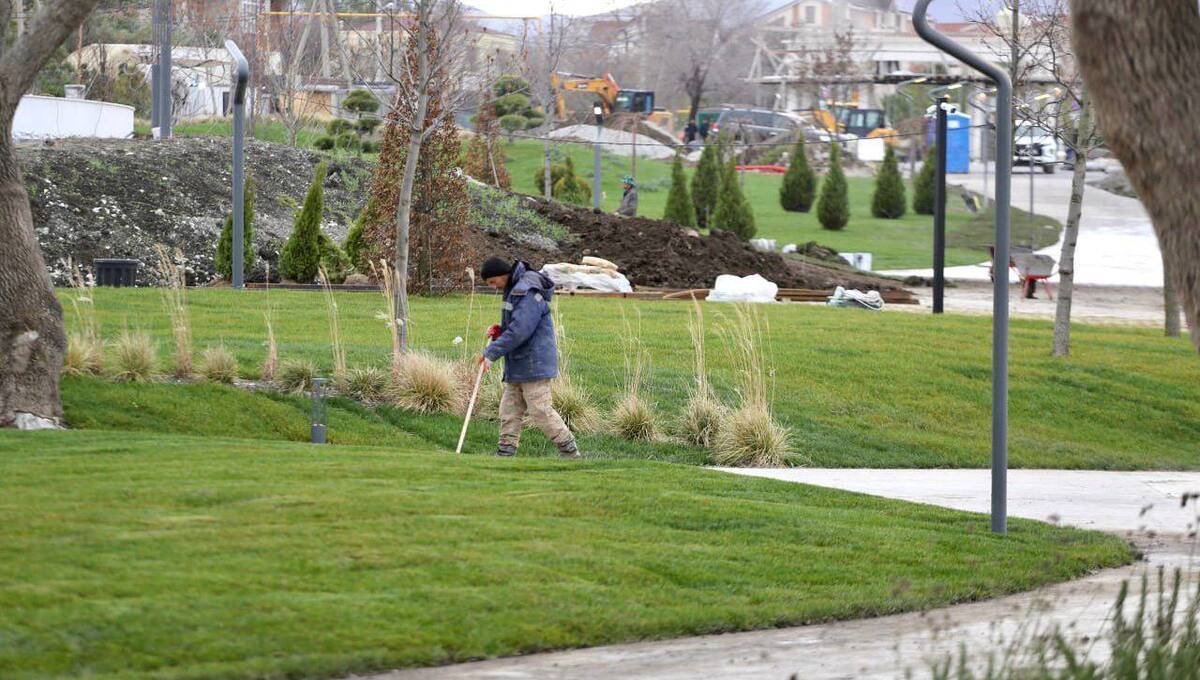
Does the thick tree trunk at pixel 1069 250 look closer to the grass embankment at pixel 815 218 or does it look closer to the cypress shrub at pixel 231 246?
the cypress shrub at pixel 231 246

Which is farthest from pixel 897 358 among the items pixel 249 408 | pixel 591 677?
pixel 591 677

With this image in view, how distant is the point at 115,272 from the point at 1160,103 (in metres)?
17.6

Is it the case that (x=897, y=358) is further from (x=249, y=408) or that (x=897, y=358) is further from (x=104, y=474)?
(x=104, y=474)

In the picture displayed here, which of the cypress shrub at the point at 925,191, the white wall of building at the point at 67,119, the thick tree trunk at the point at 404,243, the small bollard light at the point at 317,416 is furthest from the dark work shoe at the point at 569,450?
the cypress shrub at the point at 925,191

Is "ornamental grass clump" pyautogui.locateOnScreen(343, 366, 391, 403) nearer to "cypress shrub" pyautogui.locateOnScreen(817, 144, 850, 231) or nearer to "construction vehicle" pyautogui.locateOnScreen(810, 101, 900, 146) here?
"cypress shrub" pyautogui.locateOnScreen(817, 144, 850, 231)

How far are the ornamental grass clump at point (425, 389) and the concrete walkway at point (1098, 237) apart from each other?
14.0 meters

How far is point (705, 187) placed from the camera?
42.7m

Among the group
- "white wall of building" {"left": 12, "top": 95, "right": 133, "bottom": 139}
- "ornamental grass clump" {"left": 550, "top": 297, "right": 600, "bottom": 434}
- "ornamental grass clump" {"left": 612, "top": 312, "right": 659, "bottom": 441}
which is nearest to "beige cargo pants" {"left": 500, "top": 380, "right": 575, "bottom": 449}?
"ornamental grass clump" {"left": 550, "top": 297, "right": 600, "bottom": 434}

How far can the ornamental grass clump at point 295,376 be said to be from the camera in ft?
44.7

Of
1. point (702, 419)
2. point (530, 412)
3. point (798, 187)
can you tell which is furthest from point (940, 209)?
point (798, 187)

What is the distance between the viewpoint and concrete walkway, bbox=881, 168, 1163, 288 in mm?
34562

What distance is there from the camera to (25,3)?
4219cm

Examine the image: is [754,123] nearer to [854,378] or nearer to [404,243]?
[854,378]

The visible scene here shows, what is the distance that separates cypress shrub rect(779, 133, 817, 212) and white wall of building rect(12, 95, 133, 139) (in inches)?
825
